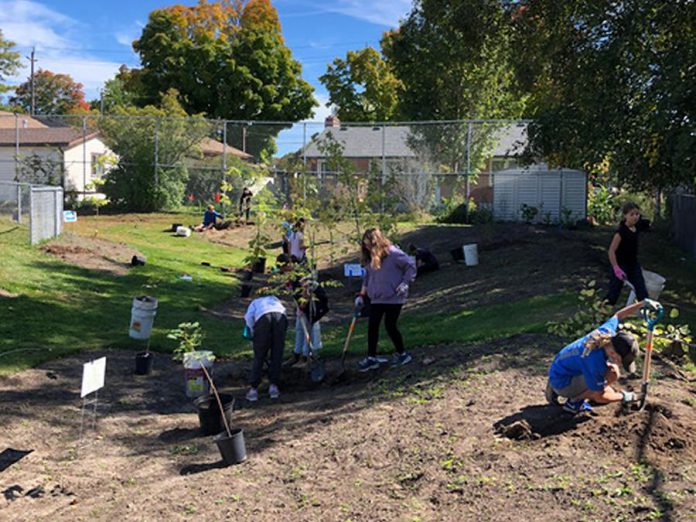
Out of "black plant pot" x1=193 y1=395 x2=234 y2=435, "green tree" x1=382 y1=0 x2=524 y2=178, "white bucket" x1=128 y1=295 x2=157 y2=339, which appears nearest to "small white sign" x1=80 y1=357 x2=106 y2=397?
"black plant pot" x1=193 y1=395 x2=234 y2=435

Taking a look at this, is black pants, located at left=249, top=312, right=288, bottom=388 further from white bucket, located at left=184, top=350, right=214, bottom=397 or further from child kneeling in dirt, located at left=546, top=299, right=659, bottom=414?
child kneeling in dirt, located at left=546, top=299, right=659, bottom=414

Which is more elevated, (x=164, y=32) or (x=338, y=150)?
(x=164, y=32)

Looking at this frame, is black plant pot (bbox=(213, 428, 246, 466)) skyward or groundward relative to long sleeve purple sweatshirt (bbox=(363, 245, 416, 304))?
groundward

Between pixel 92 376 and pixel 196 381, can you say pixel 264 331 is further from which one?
pixel 92 376

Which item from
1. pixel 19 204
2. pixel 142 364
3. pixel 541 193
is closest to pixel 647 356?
pixel 142 364

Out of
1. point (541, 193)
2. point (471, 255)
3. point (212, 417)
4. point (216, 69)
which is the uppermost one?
point (216, 69)

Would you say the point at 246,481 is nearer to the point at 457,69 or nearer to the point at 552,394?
the point at 552,394

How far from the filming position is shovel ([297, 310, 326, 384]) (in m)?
8.35

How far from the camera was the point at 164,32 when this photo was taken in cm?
5172

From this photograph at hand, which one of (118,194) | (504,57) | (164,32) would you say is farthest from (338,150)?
(164,32)

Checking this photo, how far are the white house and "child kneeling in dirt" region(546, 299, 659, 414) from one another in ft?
92.4

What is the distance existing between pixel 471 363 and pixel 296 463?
2.65 m

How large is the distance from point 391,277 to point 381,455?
2.89m

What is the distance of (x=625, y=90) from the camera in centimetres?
1203
